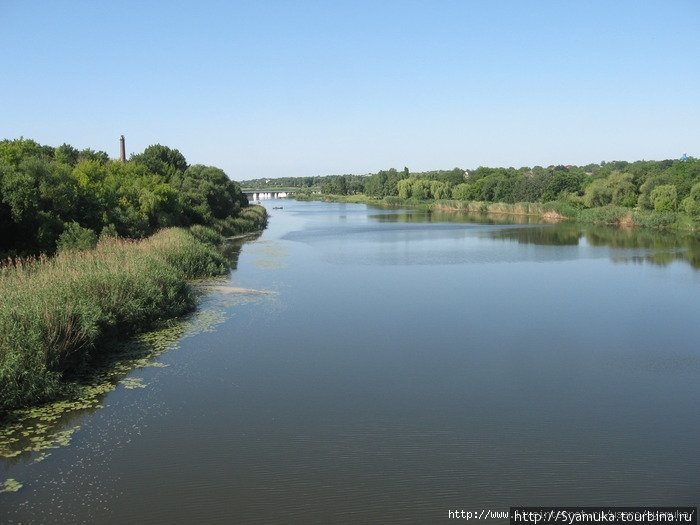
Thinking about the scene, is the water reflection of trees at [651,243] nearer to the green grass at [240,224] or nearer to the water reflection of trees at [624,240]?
the water reflection of trees at [624,240]

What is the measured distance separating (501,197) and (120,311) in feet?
215

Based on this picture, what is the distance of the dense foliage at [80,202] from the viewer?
17.7m

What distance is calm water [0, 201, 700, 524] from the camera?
7.10 meters

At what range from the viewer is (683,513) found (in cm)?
686

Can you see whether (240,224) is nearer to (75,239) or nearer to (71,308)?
(75,239)

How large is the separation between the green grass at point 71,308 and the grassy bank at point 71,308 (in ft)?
0.04

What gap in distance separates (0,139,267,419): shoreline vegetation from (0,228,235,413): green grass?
0.07 ft

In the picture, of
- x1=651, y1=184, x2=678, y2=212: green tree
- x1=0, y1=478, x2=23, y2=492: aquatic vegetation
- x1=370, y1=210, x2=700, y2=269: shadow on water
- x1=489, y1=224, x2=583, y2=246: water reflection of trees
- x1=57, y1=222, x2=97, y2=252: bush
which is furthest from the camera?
x1=651, y1=184, x2=678, y2=212: green tree

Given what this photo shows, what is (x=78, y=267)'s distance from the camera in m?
13.9

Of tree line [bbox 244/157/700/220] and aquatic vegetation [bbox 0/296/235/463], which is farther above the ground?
tree line [bbox 244/157/700/220]

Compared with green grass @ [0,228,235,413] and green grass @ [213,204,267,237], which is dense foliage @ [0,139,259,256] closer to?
green grass @ [213,204,267,237]

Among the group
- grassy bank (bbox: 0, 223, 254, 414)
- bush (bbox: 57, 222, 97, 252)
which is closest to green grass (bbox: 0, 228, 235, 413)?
grassy bank (bbox: 0, 223, 254, 414)

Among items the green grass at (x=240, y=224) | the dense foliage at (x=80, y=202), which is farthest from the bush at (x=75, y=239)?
the green grass at (x=240, y=224)

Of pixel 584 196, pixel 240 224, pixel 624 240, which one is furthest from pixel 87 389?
pixel 584 196
